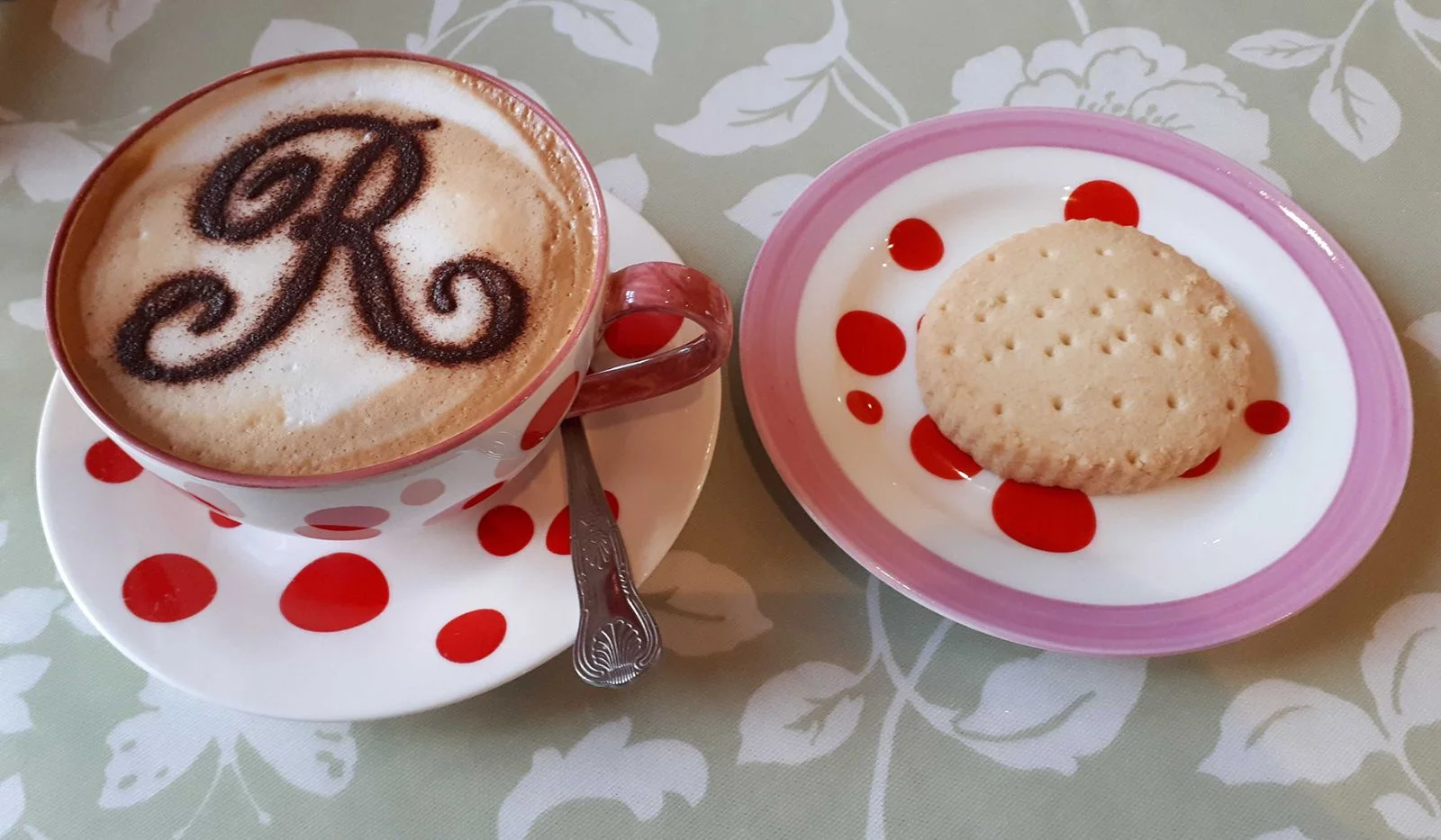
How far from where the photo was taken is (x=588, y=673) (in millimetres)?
626

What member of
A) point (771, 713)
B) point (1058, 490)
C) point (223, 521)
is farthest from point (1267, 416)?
point (223, 521)

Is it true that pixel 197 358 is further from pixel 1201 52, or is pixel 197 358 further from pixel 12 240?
pixel 1201 52

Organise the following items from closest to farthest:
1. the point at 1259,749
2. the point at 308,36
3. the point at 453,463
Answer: the point at 453,463 < the point at 1259,749 < the point at 308,36

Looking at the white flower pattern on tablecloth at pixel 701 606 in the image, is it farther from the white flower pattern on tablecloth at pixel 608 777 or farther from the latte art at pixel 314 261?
the latte art at pixel 314 261

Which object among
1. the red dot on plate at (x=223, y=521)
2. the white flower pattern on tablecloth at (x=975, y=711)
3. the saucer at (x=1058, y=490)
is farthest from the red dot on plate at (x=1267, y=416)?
the red dot on plate at (x=223, y=521)

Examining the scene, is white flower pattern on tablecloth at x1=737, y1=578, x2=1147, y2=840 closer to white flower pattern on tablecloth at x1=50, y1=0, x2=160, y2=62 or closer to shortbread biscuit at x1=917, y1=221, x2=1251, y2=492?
shortbread biscuit at x1=917, y1=221, x2=1251, y2=492

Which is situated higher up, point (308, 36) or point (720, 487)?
point (308, 36)

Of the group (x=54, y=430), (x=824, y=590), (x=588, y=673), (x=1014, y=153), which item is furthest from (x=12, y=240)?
(x=1014, y=153)

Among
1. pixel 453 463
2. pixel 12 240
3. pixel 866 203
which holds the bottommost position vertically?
pixel 12 240

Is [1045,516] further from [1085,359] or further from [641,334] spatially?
[641,334]

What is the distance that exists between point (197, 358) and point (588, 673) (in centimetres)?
33

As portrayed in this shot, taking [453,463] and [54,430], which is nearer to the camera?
[453,463]

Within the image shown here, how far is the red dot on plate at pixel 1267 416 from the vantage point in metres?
0.79

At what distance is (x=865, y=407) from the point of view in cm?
81
